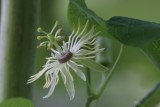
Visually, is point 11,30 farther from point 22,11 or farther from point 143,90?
point 143,90

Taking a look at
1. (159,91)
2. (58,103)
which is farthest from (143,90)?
(159,91)

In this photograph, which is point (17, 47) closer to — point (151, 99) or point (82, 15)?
A: point (82, 15)

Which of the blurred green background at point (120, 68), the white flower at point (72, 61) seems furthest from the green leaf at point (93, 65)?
the blurred green background at point (120, 68)

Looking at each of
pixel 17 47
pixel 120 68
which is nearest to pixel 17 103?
pixel 17 47

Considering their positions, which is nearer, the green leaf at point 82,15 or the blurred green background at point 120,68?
the green leaf at point 82,15

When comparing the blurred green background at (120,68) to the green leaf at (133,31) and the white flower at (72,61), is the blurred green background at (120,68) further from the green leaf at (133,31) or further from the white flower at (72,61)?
the green leaf at (133,31)
